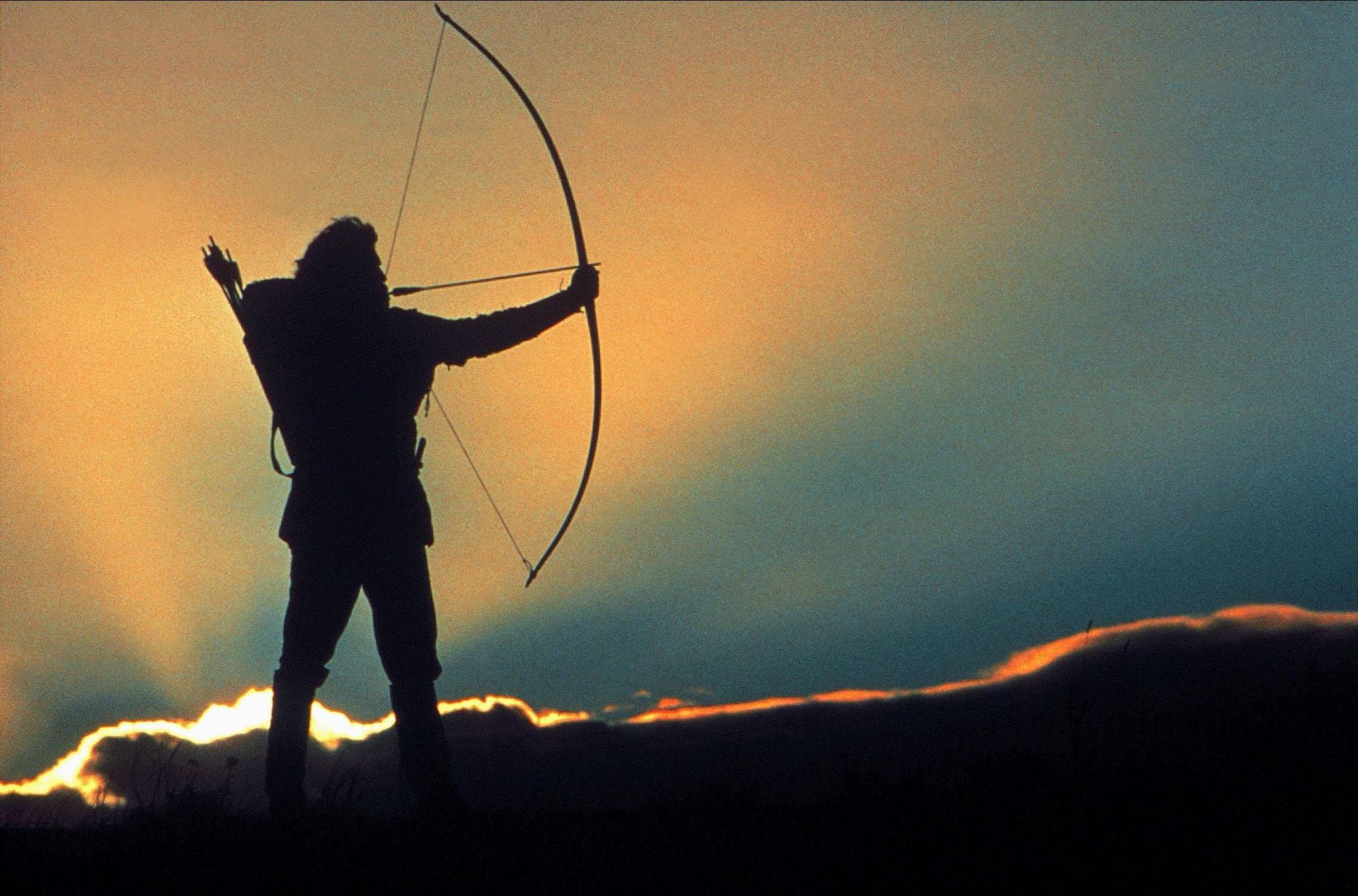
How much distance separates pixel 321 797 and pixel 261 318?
1.79 m

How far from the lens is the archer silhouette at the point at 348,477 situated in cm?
520

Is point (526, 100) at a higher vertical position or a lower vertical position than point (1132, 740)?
higher

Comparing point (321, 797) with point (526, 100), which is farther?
point (526, 100)

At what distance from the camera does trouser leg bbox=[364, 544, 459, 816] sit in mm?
5254

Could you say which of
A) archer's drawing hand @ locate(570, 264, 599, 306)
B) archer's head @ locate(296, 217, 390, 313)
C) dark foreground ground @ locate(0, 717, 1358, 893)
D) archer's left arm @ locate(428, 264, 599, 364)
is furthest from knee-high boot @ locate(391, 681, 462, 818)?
archer's drawing hand @ locate(570, 264, 599, 306)

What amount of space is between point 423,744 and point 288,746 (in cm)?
50

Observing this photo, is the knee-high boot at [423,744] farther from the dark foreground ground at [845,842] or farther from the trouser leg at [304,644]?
the dark foreground ground at [845,842]

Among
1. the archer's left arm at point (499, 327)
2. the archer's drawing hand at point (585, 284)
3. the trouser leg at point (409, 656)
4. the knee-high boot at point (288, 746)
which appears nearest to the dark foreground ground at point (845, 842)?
the knee-high boot at point (288, 746)

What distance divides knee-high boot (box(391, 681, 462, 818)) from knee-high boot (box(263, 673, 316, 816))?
1.12 ft

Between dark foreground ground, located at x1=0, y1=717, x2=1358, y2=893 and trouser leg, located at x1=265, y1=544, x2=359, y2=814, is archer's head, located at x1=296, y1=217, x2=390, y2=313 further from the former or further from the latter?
dark foreground ground, located at x1=0, y1=717, x2=1358, y2=893

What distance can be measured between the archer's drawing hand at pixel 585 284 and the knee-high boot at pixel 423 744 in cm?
172

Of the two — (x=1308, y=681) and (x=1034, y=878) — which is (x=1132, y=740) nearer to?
(x=1308, y=681)

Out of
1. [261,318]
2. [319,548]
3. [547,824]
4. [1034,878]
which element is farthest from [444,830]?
[261,318]

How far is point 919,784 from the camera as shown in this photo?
4789 mm
